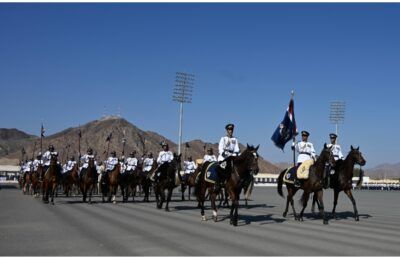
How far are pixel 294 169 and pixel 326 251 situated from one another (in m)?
9.04

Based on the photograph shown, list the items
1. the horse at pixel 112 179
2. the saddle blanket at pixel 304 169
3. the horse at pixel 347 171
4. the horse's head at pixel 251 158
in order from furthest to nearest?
the horse at pixel 112 179, the horse at pixel 347 171, the saddle blanket at pixel 304 169, the horse's head at pixel 251 158

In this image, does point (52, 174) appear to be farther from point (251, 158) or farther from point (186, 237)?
point (186, 237)

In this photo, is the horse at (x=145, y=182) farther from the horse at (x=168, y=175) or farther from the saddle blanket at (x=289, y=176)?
the saddle blanket at (x=289, y=176)

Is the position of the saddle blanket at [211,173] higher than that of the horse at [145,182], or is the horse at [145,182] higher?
the saddle blanket at [211,173]

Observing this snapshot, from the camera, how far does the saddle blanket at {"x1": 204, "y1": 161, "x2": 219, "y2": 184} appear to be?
17.8 meters

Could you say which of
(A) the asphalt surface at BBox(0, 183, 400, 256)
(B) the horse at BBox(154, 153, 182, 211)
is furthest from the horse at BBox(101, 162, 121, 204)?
(A) the asphalt surface at BBox(0, 183, 400, 256)

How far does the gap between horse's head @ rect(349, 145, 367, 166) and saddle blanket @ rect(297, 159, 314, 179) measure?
5.35ft

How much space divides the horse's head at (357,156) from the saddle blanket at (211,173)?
5265 millimetres

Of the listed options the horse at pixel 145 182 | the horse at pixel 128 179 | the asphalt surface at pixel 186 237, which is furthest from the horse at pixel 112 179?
the asphalt surface at pixel 186 237

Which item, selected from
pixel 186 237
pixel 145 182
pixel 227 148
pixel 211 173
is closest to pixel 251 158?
pixel 227 148

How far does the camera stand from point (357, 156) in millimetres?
18656

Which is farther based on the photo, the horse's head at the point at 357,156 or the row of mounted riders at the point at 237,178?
the horse's head at the point at 357,156

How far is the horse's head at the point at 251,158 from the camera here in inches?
613

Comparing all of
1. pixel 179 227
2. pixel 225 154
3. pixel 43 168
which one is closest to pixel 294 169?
pixel 225 154
